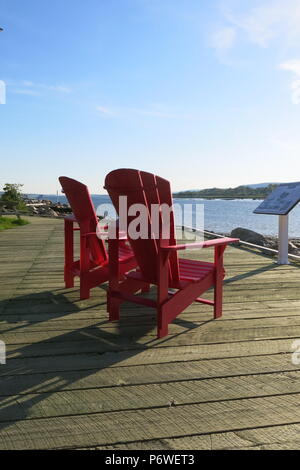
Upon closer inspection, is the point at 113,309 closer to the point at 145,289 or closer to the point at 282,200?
the point at 145,289

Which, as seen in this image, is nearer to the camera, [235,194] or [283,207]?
[283,207]

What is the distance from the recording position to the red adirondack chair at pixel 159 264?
2.65m

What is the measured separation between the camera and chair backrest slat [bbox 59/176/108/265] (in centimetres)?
363

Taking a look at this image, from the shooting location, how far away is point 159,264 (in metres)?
2.63

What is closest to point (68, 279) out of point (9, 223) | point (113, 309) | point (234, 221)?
point (113, 309)

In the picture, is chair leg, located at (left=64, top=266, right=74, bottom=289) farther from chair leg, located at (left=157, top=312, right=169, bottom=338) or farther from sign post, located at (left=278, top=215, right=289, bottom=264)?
sign post, located at (left=278, top=215, right=289, bottom=264)

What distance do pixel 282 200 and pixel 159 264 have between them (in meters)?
3.86

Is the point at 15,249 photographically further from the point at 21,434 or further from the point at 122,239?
the point at 21,434

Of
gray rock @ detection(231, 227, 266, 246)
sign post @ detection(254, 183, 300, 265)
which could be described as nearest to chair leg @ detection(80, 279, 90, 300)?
sign post @ detection(254, 183, 300, 265)

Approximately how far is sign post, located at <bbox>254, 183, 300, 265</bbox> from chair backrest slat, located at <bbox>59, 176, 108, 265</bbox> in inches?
114

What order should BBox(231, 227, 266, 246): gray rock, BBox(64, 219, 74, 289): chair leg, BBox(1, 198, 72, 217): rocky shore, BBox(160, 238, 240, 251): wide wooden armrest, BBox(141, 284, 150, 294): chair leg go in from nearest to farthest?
BBox(160, 238, 240, 251): wide wooden armrest
BBox(141, 284, 150, 294): chair leg
BBox(64, 219, 74, 289): chair leg
BBox(231, 227, 266, 246): gray rock
BBox(1, 198, 72, 217): rocky shore

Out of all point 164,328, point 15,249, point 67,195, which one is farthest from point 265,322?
point 15,249

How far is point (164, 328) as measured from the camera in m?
2.70

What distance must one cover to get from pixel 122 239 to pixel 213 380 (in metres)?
1.37
